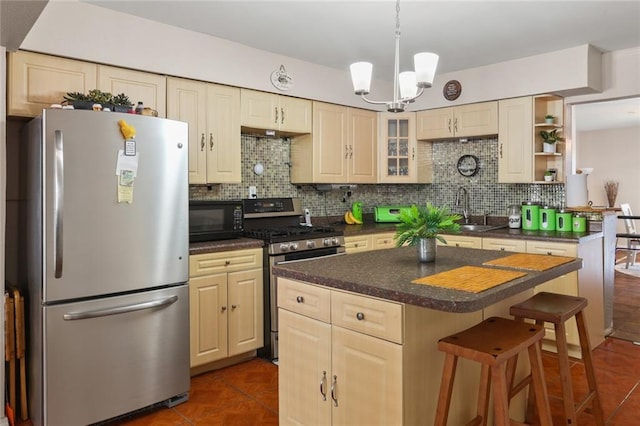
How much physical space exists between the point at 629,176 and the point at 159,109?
984 cm

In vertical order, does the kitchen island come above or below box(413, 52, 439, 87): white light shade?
below

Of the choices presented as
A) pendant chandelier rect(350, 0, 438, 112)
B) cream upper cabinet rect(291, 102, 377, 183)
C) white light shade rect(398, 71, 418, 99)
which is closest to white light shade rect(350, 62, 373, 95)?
pendant chandelier rect(350, 0, 438, 112)

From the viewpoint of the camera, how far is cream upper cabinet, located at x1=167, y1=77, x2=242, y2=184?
3.25 metres

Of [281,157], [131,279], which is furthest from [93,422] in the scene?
[281,157]

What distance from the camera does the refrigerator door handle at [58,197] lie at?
224 centimetres

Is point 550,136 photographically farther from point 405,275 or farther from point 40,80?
point 40,80

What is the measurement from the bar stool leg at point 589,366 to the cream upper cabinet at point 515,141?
2.10 metres

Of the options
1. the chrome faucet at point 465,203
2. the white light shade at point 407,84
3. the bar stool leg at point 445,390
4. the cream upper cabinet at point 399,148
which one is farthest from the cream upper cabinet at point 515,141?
the bar stool leg at point 445,390

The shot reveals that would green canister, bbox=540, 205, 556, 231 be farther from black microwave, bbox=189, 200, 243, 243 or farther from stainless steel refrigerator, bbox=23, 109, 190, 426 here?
stainless steel refrigerator, bbox=23, 109, 190, 426

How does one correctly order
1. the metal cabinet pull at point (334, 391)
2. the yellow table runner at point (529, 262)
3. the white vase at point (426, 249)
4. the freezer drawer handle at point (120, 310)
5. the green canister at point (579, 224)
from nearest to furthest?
the metal cabinet pull at point (334, 391), the yellow table runner at point (529, 262), the white vase at point (426, 249), the freezer drawer handle at point (120, 310), the green canister at point (579, 224)

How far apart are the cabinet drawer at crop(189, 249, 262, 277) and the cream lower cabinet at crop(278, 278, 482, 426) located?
1120 mm

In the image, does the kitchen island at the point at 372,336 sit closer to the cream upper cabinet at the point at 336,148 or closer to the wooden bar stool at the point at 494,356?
the wooden bar stool at the point at 494,356

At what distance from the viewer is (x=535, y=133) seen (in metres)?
4.05

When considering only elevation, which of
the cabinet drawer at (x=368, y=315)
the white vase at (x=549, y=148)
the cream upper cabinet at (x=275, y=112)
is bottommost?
the cabinet drawer at (x=368, y=315)
